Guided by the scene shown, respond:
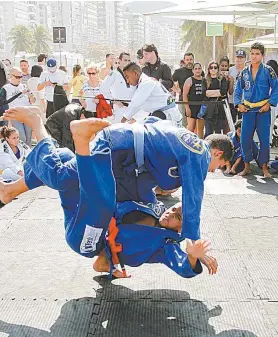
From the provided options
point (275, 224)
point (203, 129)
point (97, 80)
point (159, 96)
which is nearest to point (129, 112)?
point (159, 96)

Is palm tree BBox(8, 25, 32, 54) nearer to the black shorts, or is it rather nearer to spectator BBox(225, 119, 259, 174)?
the black shorts

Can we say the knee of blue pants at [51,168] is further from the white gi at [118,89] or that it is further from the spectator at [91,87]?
the spectator at [91,87]

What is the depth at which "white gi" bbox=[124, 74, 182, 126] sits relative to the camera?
19.2ft

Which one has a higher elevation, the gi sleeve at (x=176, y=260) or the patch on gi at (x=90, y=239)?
the patch on gi at (x=90, y=239)

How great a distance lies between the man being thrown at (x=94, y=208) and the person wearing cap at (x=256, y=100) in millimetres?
3596

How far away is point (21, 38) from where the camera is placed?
92500 mm

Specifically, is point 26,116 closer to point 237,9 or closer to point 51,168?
point 51,168

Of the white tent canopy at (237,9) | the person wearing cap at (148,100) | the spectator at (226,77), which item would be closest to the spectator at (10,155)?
the person wearing cap at (148,100)

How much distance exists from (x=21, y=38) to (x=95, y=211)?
94664 millimetres

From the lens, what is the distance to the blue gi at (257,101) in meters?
6.48

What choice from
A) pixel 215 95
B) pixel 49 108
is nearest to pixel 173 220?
pixel 215 95

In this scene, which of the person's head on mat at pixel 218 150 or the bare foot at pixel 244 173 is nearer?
the person's head on mat at pixel 218 150

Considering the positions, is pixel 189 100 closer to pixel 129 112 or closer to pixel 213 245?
pixel 129 112

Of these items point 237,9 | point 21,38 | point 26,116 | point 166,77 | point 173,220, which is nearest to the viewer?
point 173,220
